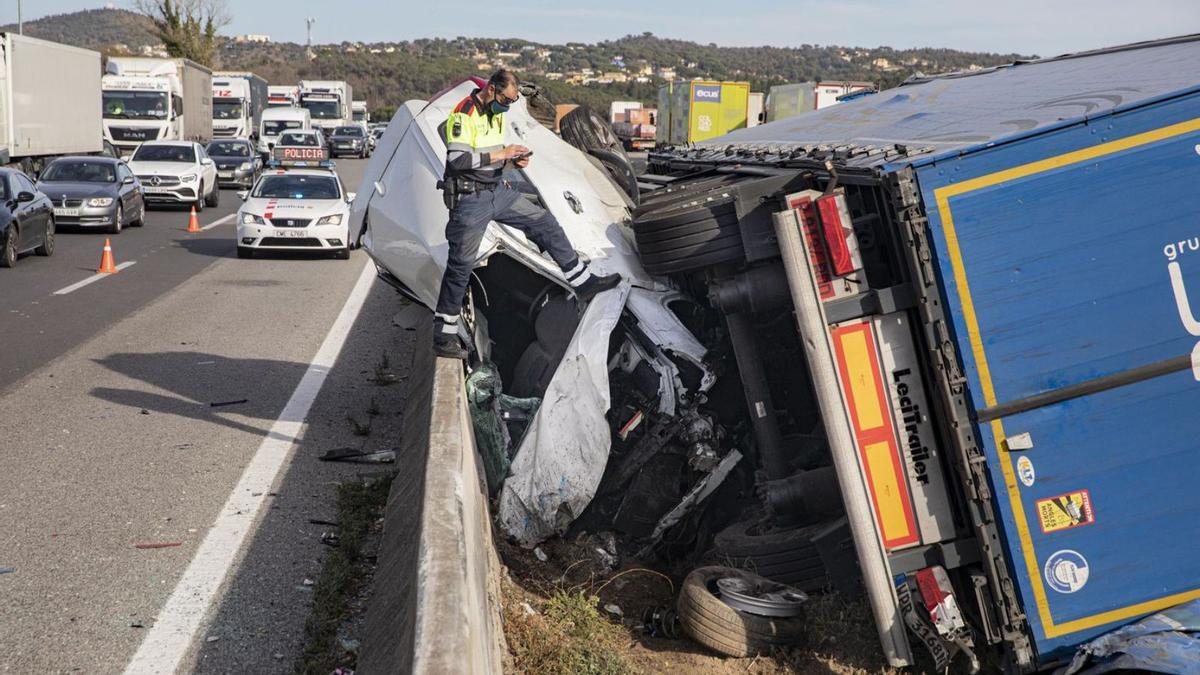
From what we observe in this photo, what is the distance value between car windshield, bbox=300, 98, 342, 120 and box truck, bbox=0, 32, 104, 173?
2793 centimetres

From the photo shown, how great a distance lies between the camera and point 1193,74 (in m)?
5.20

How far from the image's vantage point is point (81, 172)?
2336cm

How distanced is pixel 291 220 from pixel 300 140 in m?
23.1

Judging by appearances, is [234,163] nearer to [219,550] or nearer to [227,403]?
[227,403]

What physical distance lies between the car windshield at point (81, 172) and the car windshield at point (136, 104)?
15.2 meters

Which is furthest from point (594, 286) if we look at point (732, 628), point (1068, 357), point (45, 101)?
point (45, 101)

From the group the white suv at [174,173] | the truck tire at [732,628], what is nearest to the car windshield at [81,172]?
the white suv at [174,173]

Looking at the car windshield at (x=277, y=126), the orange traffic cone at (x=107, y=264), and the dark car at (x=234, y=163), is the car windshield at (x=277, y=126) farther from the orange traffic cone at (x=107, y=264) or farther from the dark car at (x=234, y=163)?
the orange traffic cone at (x=107, y=264)

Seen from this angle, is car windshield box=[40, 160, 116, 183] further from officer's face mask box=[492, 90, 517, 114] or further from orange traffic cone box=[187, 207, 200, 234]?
officer's face mask box=[492, 90, 517, 114]

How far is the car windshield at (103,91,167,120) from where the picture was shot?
1492 inches

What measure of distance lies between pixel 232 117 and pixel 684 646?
48.5 m

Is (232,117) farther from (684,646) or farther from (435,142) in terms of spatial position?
(684,646)

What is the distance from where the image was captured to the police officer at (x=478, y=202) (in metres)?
7.28

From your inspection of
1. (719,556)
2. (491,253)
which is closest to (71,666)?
(719,556)
